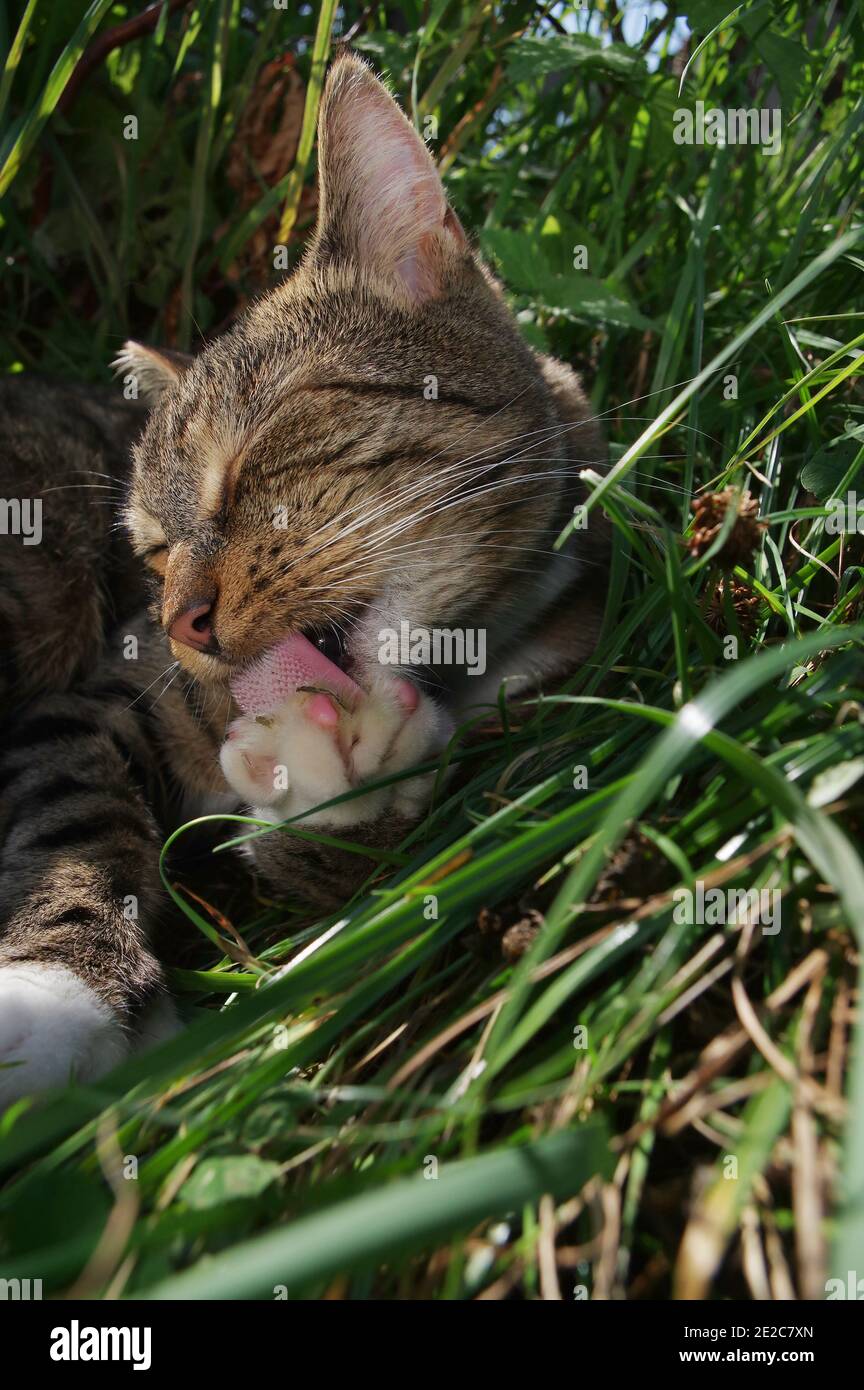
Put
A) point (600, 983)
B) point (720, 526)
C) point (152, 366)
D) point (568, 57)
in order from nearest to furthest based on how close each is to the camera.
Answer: point (600, 983)
point (720, 526)
point (568, 57)
point (152, 366)

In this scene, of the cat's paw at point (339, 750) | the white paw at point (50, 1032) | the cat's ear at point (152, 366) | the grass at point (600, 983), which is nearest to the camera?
the grass at point (600, 983)

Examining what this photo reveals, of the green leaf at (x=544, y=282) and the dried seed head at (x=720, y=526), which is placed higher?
the green leaf at (x=544, y=282)

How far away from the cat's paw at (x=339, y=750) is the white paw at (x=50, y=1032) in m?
0.41

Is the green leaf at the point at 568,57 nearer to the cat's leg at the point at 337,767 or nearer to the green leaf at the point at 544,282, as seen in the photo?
the green leaf at the point at 544,282

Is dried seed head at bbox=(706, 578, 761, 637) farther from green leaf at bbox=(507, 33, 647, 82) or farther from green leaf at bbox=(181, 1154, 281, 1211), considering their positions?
green leaf at bbox=(507, 33, 647, 82)

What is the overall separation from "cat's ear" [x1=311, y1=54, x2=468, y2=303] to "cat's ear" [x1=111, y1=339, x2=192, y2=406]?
471mm

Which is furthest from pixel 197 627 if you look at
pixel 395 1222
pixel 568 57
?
pixel 568 57

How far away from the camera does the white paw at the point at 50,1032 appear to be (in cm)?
139

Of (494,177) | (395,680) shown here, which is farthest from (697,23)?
(395,680)

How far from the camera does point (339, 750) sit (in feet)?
5.10

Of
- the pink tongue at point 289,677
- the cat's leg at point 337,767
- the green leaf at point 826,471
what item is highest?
the green leaf at point 826,471

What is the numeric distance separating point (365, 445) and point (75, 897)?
0.92 metres

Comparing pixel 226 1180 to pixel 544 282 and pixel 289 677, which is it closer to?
pixel 289 677

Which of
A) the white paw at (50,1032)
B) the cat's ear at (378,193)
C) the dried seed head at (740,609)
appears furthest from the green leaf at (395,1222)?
the cat's ear at (378,193)
